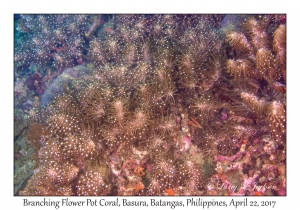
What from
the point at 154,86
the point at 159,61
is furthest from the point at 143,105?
the point at 159,61

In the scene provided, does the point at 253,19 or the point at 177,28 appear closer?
the point at 253,19

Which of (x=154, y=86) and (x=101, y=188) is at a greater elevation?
(x=154, y=86)

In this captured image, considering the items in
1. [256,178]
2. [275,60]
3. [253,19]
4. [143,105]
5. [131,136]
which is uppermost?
[253,19]

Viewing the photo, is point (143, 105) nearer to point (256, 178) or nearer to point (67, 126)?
point (67, 126)
